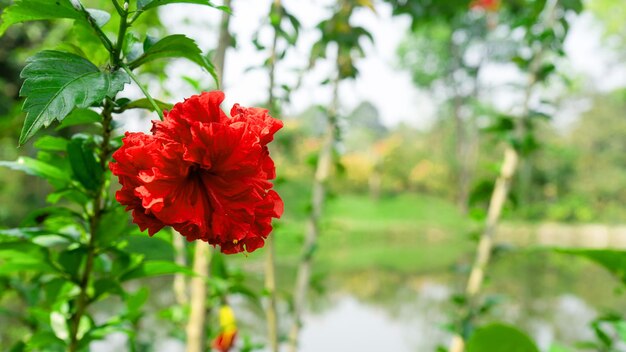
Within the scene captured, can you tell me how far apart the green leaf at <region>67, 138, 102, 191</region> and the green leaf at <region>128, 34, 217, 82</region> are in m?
0.12

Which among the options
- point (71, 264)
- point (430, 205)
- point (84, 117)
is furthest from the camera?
point (430, 205)

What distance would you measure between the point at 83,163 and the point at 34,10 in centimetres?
16

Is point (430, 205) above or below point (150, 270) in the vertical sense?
above

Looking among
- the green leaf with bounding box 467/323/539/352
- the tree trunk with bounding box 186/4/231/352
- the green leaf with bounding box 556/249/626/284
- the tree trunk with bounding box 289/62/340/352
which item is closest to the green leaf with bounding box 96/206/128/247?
the tree trunk with bounding box 186/4/231/352

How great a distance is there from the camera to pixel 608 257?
0.83 m

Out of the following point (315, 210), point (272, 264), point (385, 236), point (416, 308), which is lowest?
point (272, 264)

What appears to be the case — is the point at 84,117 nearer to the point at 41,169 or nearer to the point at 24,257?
the point at 41,169

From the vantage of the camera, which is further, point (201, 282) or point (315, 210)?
point (315, 210)

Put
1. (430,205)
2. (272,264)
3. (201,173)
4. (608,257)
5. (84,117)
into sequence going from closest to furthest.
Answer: (201,173), (84,117), (608,257), (272,264), (430,205)

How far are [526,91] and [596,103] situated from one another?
737 inches

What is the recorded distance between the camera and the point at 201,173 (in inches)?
12.9

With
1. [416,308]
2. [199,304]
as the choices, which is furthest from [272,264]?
[416,308]

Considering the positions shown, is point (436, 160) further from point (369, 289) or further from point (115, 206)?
point (115, 206)

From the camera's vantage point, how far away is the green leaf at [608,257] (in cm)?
75
